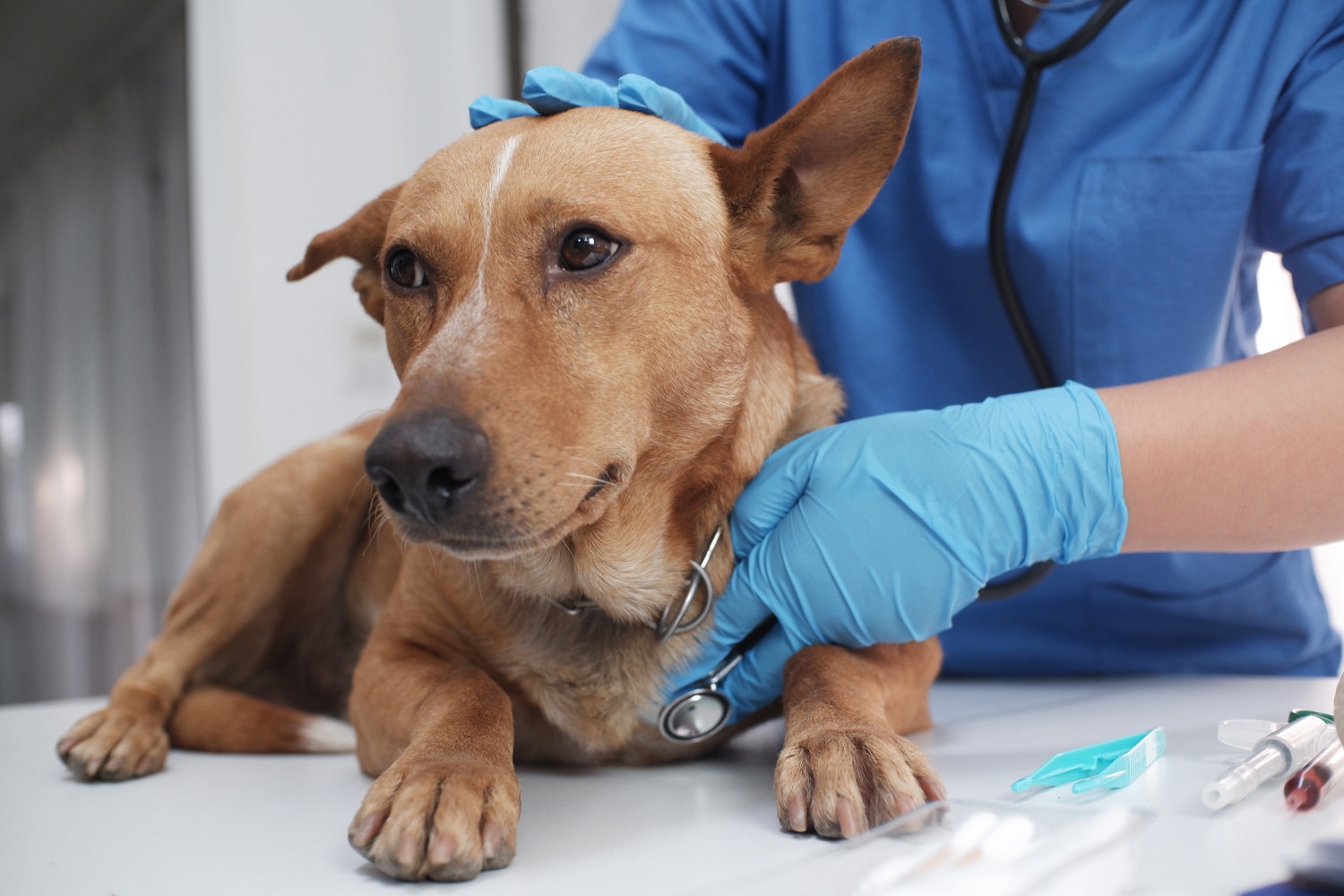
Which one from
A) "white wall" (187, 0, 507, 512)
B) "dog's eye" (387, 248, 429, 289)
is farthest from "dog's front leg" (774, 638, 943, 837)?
"white wall" (187, 0, 507, 512)

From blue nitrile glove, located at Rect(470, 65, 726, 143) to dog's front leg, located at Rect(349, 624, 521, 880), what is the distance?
79cm

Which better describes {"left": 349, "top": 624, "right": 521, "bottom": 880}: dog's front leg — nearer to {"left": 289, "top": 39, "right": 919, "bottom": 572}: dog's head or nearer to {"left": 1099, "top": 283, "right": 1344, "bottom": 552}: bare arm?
{"left": 289, "top": 39, "right": 919, "bottom": 572}: dog's head

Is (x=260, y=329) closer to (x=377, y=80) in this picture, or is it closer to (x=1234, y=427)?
(x=377, y=80)

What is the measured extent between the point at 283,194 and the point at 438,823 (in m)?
2.79

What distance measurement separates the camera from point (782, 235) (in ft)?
4.41

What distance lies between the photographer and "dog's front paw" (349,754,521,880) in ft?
2.81

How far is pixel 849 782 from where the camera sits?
0.94 m

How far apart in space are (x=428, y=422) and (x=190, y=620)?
1.08 meters

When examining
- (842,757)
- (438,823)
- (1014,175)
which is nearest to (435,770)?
(438,823)

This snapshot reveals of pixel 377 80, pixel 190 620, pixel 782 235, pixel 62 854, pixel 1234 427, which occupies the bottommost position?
pixel 190 620

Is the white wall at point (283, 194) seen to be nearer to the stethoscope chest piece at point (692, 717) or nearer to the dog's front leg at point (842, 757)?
the stethoscope chest piece at point (692, 717)

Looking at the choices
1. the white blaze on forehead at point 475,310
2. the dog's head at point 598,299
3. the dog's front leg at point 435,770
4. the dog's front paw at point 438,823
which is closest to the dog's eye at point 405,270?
the dog's head at point 598,299

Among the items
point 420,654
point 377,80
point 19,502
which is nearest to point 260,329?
point 377,80

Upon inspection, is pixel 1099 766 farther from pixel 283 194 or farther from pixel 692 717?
pixel 283 194
